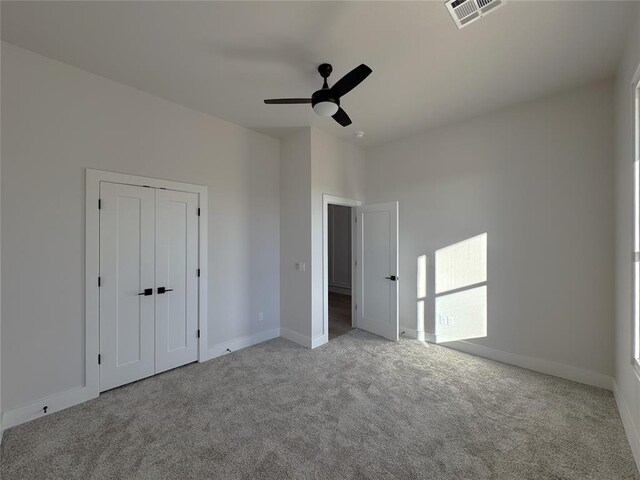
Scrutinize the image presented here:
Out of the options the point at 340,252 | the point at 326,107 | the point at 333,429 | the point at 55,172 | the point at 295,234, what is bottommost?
the point at 333,429

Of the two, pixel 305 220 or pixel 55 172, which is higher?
pixel 55 172

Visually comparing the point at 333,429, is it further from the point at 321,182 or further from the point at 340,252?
the point at 340,252

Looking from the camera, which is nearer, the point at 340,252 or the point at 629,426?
the point at 629,426

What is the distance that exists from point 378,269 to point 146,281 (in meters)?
3.11

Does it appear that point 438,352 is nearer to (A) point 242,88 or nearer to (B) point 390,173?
(B) point 390,173

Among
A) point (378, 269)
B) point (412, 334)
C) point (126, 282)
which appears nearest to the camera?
point (126, 282)

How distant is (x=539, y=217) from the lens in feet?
10.00

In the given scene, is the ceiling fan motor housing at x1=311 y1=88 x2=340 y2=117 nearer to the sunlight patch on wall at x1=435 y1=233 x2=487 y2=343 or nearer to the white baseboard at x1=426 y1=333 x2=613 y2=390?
the sunlight patch on wall at x1=435 y1=233 x2=487 y2=343

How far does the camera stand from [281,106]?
3.19 m

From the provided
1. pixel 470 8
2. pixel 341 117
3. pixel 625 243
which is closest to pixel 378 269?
pixel 341 117

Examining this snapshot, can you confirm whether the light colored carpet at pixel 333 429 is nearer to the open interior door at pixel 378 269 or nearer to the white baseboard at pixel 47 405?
the white baseboard at pixel 47 405

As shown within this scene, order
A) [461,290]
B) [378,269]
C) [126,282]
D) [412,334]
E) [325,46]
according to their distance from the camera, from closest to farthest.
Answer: [325,46]
[126,282]
[461,290]
[412,334]
[378,269]

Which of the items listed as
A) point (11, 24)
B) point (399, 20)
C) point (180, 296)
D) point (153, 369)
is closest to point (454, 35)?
point (399, 20)

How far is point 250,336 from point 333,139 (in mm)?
3195
